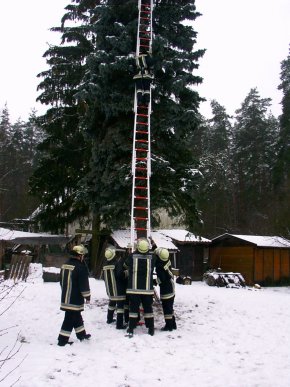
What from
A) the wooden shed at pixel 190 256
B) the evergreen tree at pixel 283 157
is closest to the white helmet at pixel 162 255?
the wooden shed at pixel 190 256

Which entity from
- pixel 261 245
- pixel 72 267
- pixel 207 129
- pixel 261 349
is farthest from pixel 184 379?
pixel 207 129

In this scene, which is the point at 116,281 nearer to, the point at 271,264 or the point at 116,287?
the point at 116,287

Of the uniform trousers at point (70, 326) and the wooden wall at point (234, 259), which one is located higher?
the uniform trousers at point (70, 326)

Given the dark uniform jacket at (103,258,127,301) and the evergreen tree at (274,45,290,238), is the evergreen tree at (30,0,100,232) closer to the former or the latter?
the dark uniform jacket at (103,258,127,301)

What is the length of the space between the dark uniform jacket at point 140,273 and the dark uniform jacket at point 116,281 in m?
0.58

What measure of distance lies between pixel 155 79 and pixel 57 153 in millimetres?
10638

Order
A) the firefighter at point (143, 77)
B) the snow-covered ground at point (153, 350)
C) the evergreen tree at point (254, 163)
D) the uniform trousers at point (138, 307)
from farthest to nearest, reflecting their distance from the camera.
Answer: the evergreen tree at point (254, 163), the firefighter at point (143, 77), the uniform trousers at point (138, 307), the snow-covered ground at point (153, 350)

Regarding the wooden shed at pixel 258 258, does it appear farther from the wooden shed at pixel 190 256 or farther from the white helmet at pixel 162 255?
the white helmet at pixel 162 255

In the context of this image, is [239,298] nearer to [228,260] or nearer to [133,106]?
[133,106]

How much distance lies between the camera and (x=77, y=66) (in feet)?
71.4

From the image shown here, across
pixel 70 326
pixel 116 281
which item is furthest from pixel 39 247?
pixel 70 326

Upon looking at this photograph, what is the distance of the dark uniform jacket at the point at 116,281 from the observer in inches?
378

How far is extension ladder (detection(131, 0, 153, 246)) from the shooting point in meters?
11.6

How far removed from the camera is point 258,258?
90.1 feet
